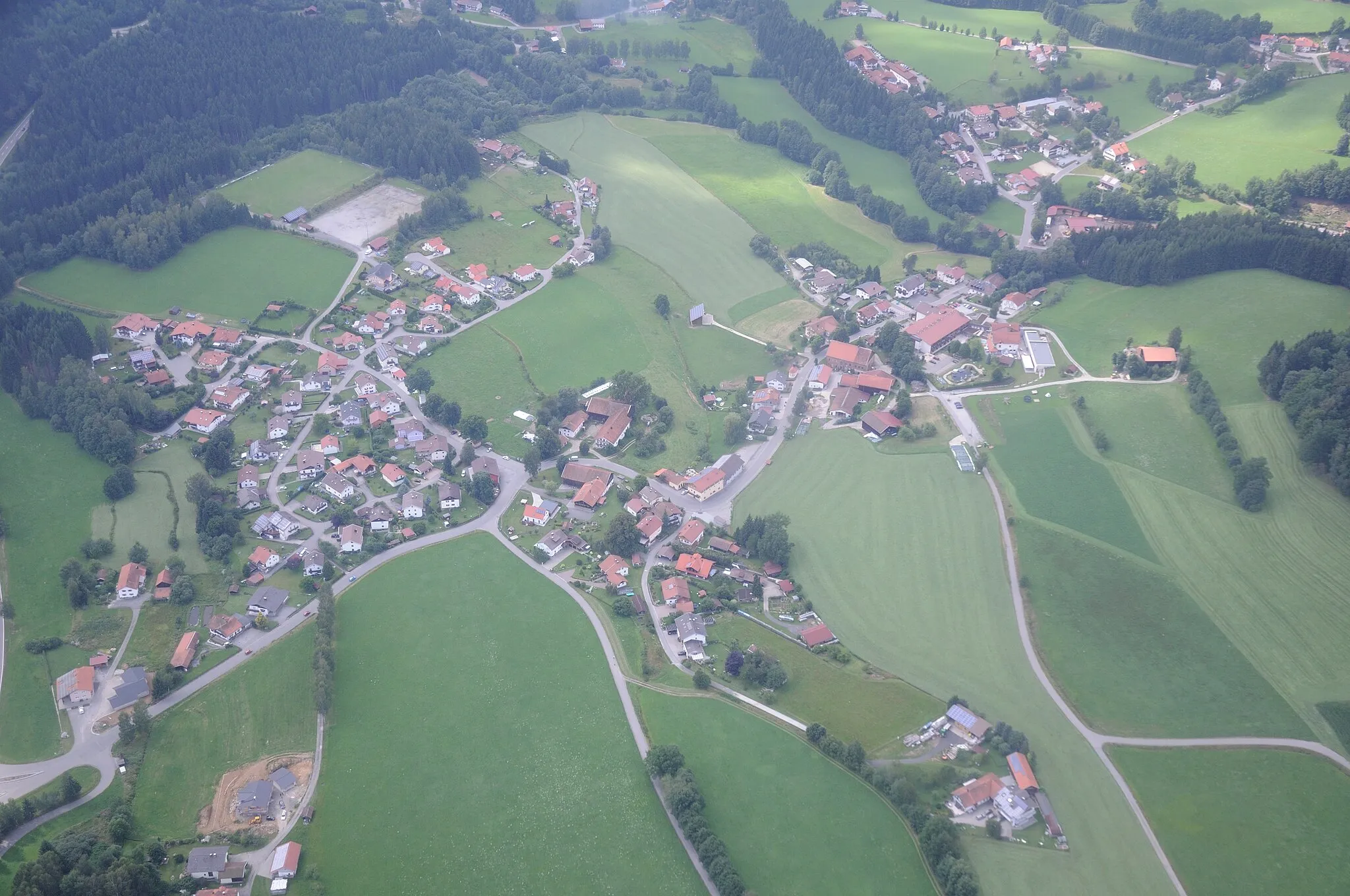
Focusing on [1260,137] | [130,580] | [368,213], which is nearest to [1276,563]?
[1260,137]

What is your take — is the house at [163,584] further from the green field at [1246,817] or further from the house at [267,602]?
the green field at [1246,817]

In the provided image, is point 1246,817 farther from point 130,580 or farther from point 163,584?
point 130,580

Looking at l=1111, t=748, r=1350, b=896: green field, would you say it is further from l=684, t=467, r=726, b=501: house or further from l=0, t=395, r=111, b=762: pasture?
l=0, t=395, r=111, b=762: pasture

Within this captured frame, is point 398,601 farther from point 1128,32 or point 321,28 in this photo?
point 1128,32

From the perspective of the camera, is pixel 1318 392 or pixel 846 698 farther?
pixel 1318 392

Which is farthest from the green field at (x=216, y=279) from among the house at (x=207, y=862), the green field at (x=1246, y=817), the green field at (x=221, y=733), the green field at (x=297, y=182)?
the green field at (x=1246, y=817)
